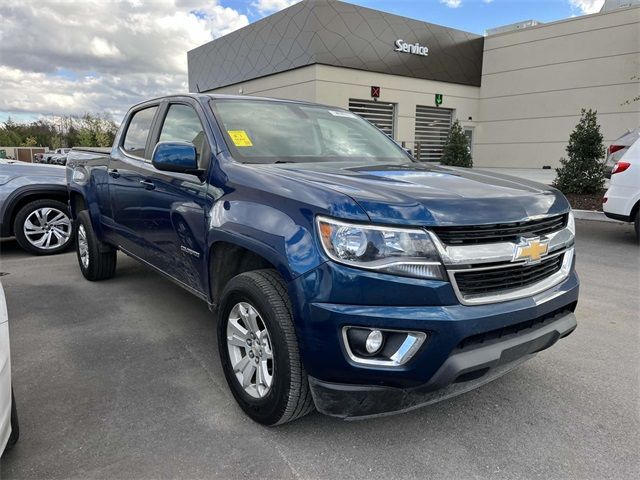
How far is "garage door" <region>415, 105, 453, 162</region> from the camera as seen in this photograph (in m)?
22.6

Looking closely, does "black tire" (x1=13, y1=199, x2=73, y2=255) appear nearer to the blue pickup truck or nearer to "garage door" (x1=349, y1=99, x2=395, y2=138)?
the blue pickup truck

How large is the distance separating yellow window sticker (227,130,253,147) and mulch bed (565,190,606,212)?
873 cm

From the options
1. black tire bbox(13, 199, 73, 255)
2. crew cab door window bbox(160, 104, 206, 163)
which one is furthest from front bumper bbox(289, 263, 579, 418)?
black tire bbox(13, 199, 73, 255)

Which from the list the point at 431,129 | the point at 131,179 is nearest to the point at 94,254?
the point at 131,179

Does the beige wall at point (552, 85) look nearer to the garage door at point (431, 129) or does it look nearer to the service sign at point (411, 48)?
the garage door at point (431, 129)

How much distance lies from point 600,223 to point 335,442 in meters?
8.57

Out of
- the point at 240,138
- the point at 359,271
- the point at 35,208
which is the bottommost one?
the point at 35,208

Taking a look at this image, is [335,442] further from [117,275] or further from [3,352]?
Answer: [117,275]

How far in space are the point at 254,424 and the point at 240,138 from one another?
69.6 inches

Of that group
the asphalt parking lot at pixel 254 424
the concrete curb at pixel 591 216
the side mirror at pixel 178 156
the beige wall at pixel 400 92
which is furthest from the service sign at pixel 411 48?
the side mirror at pixel 178 156

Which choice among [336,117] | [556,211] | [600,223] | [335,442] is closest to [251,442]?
[335,442]

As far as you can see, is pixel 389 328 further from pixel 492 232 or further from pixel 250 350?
pixel 250 350

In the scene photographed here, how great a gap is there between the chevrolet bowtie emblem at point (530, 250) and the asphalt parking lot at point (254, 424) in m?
0.97

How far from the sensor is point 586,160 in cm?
1063
